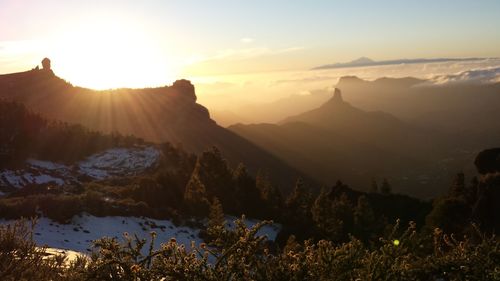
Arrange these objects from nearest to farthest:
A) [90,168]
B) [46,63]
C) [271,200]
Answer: [271,200]
[90,168]
[46,63]

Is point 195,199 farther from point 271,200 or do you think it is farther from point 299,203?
point 299,203

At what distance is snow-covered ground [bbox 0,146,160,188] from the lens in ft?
201

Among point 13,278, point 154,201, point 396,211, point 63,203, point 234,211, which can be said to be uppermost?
point 13,278

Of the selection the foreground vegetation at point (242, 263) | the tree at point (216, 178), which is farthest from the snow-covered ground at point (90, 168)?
the foreground vegetation at point (242, 263)

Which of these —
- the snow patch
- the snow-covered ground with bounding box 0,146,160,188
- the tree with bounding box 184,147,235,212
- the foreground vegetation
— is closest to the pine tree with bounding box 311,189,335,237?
the tree with bounding box 184,147,235,212

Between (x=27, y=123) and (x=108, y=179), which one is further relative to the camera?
(x=27, y=123)

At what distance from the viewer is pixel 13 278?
1098 centimetres

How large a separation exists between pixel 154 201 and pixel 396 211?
37.2 m

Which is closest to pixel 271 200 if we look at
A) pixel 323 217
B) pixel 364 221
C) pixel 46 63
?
pixel 323 217

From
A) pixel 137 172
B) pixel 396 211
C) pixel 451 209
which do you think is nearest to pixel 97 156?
pixel 137 172

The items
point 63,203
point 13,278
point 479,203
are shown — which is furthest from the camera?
point 479,203

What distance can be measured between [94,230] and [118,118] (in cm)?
15859

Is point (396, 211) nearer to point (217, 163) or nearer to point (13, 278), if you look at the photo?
point (217, 163)

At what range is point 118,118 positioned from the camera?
184 meters
